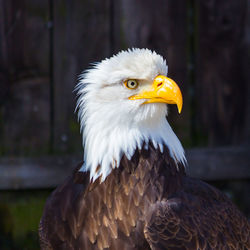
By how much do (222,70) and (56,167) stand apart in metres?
1.54

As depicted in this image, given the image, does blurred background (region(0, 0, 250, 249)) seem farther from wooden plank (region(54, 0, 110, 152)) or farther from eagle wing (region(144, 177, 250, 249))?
eagle wing (region(144, 177, 250, 249))

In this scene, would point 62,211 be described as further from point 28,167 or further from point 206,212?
point 28,167

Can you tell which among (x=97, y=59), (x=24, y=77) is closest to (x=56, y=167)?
(x=24, y=77)

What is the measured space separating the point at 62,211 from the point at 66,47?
6.14 feet

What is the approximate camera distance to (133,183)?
337cm

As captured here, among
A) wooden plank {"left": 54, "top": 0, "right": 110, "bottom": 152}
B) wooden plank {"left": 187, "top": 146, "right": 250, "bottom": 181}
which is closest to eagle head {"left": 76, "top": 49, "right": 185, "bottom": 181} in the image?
wooden plank {"left": 54, "top": 0, "right": 110, "bottom": 152}

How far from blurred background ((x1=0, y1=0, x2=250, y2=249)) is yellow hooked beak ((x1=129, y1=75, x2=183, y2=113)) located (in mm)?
1755

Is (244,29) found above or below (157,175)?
above

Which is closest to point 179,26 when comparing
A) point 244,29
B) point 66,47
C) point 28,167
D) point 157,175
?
point 244,29

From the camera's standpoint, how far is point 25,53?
496 centimetres

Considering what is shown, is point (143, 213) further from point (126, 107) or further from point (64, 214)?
point (126, 107)

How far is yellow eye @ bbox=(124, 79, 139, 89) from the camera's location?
3.32 meters

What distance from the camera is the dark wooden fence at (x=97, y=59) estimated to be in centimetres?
496

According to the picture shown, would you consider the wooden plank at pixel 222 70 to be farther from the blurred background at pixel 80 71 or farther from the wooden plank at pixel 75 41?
the wooden plank at pixel 75 41
